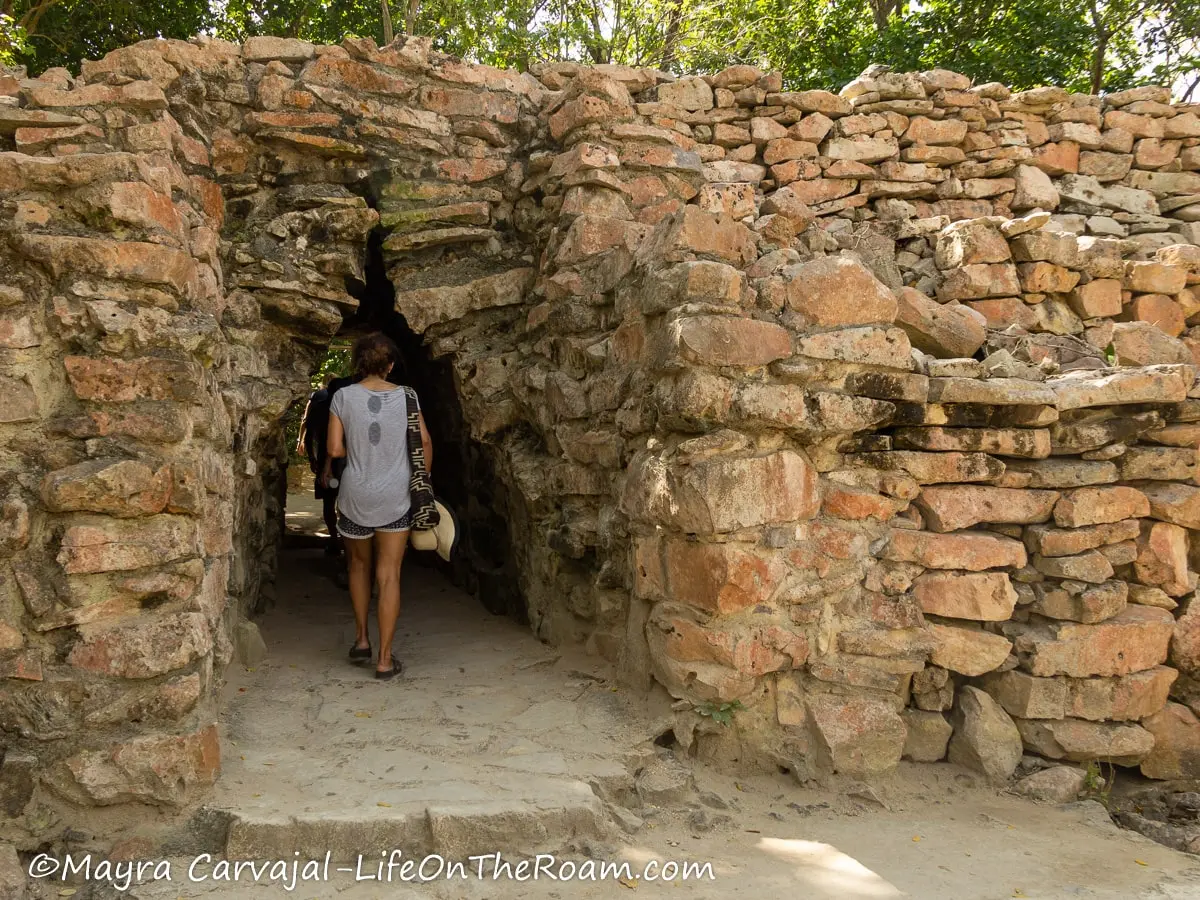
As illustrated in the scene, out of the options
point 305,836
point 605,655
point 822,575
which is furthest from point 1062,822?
point 305,836

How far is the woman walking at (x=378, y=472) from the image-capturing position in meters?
3.92

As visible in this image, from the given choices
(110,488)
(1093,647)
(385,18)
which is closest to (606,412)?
(110,488)

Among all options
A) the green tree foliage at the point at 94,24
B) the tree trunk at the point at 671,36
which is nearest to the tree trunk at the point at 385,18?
the green tree foliage at the point at 94,24

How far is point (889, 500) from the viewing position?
11.1ft

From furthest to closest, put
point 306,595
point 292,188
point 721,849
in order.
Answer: point 306,595, point 292,188, point 721,849

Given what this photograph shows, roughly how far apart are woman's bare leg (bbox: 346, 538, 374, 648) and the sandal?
17cm

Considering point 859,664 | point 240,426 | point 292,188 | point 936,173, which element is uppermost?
point 936,173

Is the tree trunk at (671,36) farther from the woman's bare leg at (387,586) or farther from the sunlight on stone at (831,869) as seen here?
the sunlight on stone at (831,869)

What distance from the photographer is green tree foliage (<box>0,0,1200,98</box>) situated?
845cm

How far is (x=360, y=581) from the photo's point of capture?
4.08 metres

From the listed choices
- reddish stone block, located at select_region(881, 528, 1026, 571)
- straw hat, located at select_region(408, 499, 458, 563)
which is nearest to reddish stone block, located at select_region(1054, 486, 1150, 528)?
reddish stone block, located at select_region(881, 528, 1026, 571)

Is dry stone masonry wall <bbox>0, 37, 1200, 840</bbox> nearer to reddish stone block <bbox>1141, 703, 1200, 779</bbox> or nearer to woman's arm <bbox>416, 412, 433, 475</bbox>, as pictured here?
reddish stone block <bbox>1141, 703, 1200, 779</bbox>

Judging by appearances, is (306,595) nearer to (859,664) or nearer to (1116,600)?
(859,664)

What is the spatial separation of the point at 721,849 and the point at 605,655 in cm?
118
